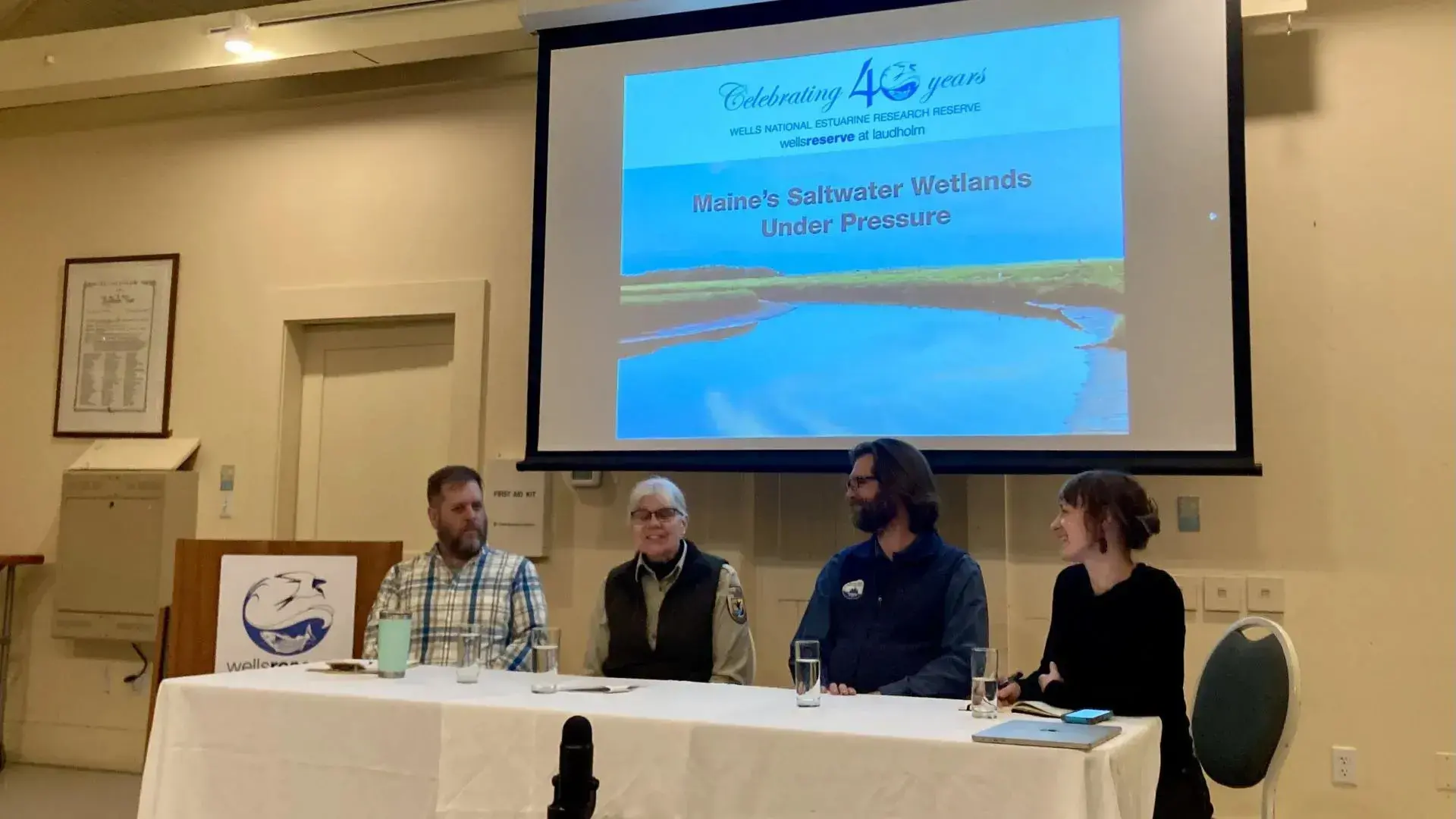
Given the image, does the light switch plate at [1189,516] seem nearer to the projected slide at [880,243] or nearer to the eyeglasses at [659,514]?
the projected slide at [880,243]

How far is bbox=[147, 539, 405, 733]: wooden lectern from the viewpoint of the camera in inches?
135

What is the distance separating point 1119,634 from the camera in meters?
2.05

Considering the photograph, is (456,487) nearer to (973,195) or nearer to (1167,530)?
(973,195)

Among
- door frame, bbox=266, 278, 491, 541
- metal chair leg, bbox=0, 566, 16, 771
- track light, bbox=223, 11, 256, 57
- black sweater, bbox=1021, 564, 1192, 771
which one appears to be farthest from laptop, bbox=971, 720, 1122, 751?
metal chair leg, bbox=0, 566, 16, 771

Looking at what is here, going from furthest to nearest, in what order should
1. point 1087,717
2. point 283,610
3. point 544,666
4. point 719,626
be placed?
point 283,610 → point 719,626 → point 544,666 → point 1087,717

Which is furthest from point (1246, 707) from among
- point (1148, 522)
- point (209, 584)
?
point (209, 584)

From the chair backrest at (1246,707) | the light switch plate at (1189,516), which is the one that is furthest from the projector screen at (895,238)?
the chair backrest at (1246,707)

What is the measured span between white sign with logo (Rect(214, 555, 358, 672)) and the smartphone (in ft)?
7.65

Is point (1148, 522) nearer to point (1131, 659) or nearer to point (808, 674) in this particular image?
point (1131, 659)

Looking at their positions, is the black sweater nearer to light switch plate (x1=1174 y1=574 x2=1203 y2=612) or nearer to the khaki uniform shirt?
the khaki uniform shirt

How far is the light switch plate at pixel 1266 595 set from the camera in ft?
10.7

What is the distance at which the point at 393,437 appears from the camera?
4.55m

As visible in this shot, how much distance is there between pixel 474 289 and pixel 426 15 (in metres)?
1.01

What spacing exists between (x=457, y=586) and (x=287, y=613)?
0.65 m
